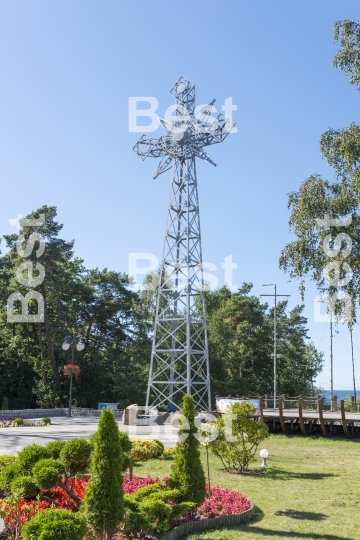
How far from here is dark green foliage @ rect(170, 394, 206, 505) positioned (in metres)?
9.29

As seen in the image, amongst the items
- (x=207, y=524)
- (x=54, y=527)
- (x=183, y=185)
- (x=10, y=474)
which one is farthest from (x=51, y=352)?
(x=54, y=527)

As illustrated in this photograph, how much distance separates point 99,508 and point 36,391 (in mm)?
34875

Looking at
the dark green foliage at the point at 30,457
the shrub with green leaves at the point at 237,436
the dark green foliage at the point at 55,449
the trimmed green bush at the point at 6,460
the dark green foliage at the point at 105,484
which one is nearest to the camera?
the dark green foliage at the point at 105,484

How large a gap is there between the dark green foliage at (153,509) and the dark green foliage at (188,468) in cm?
17

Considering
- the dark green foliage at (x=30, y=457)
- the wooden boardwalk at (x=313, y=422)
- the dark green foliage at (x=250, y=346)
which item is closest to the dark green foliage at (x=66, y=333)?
the dark green foliage at (x=250, y=346)

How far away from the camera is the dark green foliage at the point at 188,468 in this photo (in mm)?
9289

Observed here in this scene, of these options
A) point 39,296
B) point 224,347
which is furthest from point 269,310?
point 39,296

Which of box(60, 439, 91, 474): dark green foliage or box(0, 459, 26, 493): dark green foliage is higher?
box(60, 439, 91, 474): dark green foliage

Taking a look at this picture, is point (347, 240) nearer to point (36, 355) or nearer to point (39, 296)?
point (39, 296)

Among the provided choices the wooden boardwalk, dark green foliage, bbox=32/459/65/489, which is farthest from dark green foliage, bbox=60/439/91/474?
the wooden boardwalk

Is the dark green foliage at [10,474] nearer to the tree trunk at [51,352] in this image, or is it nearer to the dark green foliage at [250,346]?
the tree trunk at [51,352]

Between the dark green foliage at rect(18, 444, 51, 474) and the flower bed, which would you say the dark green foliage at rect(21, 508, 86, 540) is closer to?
the flower bed

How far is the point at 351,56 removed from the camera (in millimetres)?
15461

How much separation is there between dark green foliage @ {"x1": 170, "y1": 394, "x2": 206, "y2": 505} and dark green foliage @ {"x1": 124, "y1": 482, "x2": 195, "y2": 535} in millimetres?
170
